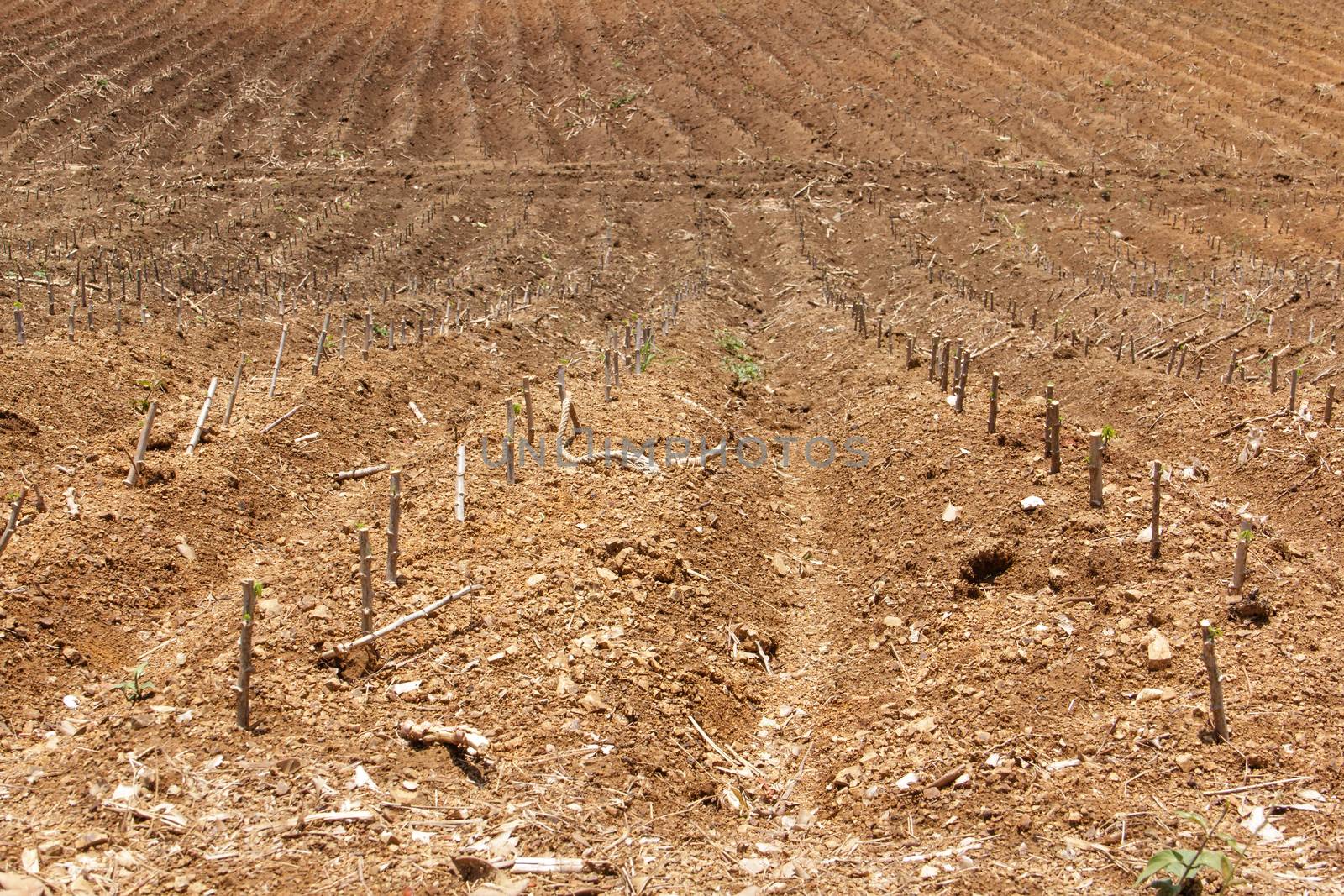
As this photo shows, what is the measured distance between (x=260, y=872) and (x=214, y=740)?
1.05m

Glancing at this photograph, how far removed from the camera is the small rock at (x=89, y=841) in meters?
4.67

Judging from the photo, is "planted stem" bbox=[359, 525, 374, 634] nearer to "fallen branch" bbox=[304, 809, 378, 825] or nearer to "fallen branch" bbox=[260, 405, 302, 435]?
"fallen branch" bbox=[304, 809, 378, 825]

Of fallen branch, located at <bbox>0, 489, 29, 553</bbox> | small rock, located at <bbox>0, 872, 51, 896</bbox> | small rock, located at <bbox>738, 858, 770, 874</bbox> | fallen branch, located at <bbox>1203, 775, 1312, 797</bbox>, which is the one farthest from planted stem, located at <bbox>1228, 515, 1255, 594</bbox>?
fallen branch, located at <bbox>0, 489, 29, 553</bbox>

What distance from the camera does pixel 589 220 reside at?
805 inches

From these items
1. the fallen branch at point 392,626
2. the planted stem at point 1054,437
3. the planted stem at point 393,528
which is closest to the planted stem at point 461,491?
the planted stem at point 393,528

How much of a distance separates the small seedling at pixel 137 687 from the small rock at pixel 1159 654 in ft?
17.5

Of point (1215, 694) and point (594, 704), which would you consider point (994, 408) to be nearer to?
point (1215, 694)

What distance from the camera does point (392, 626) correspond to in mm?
6332

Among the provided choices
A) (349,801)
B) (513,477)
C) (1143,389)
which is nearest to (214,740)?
(349,801)

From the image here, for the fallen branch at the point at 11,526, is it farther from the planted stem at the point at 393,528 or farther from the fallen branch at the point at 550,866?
the fallen branch at the point at 550,866

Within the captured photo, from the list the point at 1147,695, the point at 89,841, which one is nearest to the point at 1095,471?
the point at 1147,695

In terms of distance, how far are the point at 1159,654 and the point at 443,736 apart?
12.4 ft

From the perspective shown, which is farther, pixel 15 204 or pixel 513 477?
pixel 15 204

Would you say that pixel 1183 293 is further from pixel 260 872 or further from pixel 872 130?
pixel 260 872
